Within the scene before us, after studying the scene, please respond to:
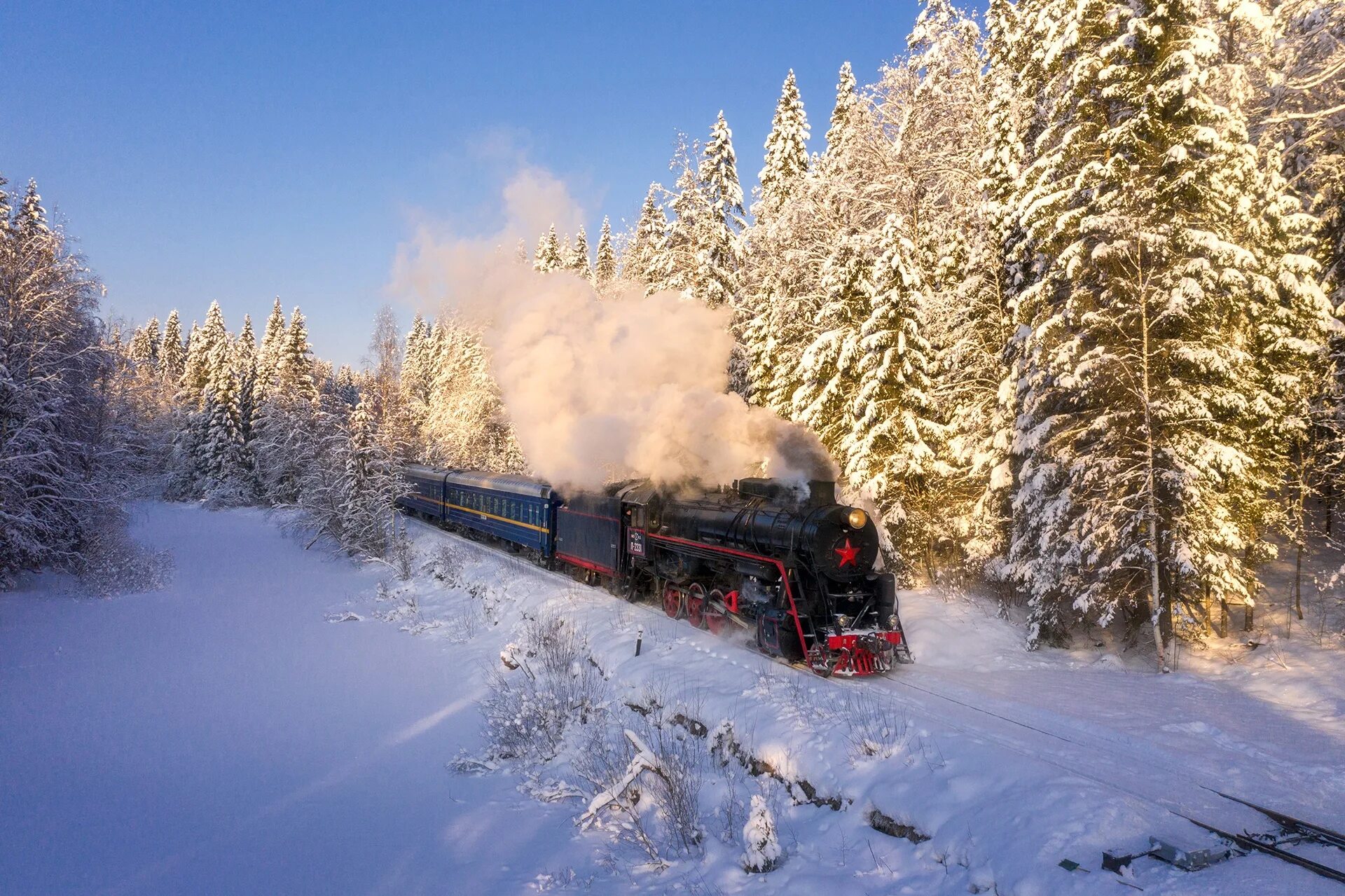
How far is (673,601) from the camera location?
50.3 ft

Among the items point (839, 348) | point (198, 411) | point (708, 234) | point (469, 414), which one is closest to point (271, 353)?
point (198, 411)

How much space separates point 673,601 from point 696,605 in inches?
34.5

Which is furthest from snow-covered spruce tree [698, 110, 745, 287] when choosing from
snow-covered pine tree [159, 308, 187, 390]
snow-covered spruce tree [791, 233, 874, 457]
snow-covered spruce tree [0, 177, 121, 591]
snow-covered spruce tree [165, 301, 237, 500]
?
snow-covered pine tree [159, 308, 187, 390]

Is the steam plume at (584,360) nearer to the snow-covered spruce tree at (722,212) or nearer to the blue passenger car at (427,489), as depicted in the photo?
the snow-covered spruce tree at (722,212)

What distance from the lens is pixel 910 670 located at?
38.0 feet

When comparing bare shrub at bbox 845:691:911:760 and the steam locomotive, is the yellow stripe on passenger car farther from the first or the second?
bare shrub at bbox 845:691:911:760

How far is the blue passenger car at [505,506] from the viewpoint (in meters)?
22.0

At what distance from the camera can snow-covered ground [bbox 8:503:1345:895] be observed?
6.54 metres

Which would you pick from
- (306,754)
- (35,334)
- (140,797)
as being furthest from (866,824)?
(35,334)

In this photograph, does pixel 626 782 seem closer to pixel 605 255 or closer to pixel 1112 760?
pixel 1112 760

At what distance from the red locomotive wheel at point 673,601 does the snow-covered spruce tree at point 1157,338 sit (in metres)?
6.75

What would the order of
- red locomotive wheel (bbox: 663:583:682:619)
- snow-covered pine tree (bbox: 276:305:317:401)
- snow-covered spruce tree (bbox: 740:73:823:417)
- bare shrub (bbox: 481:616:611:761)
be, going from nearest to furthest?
bare shrub (bbox: 481:616:611:761) < red locomotive wheel (bbox: 663:583:682:619) < snow-covered spruce tree (bbox: 740:73:823:417) < snow-covered pine tree (bbox: 276:305:317:401)

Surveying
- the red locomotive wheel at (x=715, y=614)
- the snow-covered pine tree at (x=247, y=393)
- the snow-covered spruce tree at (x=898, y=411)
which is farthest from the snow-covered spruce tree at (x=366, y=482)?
the snow-covered pine tree at (x=247, y=393)

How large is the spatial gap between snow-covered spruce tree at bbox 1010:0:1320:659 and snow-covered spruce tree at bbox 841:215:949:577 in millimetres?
4481
